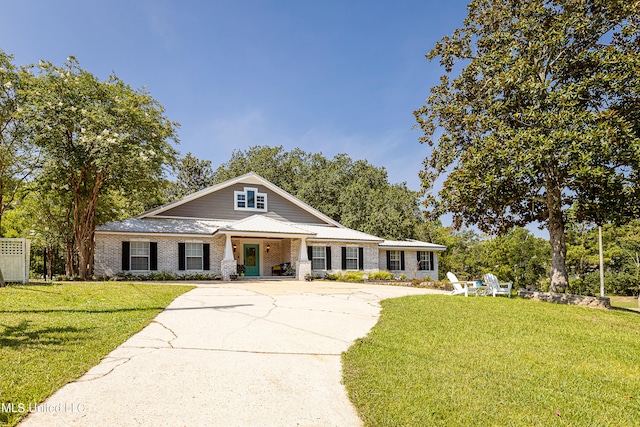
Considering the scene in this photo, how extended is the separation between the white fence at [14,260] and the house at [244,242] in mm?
5826

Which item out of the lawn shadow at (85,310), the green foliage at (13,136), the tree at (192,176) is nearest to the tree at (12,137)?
the green foliage at (13,136)

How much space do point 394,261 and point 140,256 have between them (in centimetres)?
1536

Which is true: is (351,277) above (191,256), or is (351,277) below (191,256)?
below

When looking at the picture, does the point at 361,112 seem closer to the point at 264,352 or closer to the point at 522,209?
the point at 522,209

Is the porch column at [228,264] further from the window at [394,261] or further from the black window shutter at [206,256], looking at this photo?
the window at [394,261]

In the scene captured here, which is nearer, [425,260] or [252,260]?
[252,260]

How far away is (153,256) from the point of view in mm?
19188

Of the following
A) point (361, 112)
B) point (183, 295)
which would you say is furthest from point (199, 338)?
point (361, 112)

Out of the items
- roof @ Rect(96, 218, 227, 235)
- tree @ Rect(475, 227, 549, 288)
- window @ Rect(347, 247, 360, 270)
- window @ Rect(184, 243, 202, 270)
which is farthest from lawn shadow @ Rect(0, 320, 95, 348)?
tree @ Rect(475, 227, 549, 288)

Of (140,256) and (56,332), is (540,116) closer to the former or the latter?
(56,332)

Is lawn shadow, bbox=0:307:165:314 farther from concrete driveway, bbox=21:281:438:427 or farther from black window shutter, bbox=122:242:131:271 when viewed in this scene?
black window shutter, bbox=122:242:131:271

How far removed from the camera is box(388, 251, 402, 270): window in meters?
25.3

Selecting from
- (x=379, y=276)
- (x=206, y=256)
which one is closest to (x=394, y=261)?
(x=379, y=276)

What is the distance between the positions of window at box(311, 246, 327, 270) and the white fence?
1356 cm
